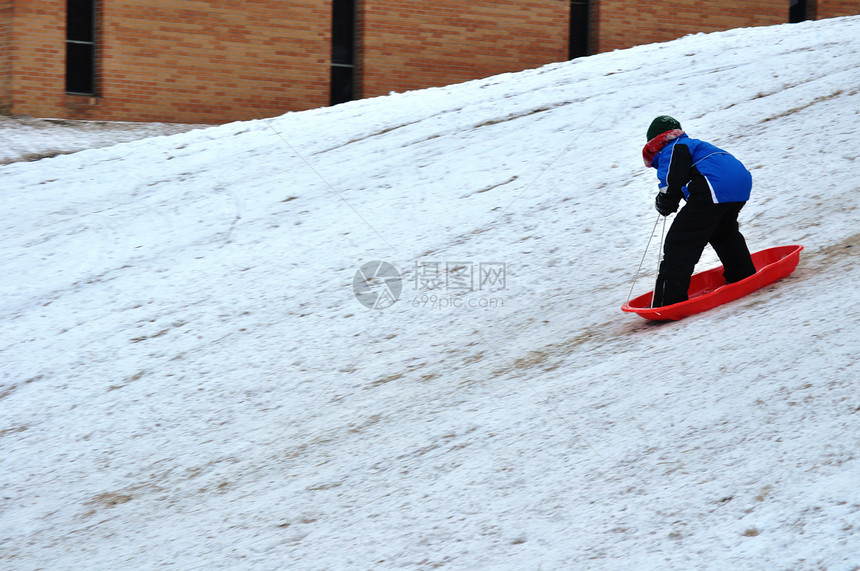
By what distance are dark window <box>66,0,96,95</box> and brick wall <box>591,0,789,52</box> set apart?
393 inches

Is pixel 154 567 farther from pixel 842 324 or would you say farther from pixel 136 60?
pixel 136 60

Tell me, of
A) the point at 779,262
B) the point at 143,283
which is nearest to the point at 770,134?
the point at 779,262

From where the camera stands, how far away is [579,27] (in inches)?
701

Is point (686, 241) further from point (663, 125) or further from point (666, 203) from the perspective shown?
point (663, 125)

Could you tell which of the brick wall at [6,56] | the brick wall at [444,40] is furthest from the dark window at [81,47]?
the brick wall at [444,40]

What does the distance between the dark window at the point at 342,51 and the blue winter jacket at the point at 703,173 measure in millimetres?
11097

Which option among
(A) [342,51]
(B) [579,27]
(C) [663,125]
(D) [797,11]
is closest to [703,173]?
(C) [663,125]

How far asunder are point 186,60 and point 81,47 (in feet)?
5.82

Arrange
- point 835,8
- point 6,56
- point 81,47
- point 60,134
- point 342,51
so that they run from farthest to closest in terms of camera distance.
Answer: point 835,8, point 342,51, point 81,47, point 6,56, point 60,134

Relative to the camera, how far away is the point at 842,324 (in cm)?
504

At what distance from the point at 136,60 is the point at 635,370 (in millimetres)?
11741

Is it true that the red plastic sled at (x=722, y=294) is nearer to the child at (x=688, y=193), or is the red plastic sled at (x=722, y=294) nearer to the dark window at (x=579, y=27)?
the child at (x=688, y=193)

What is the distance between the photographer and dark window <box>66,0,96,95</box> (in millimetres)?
14141

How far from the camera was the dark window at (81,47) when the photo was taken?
14.1m
